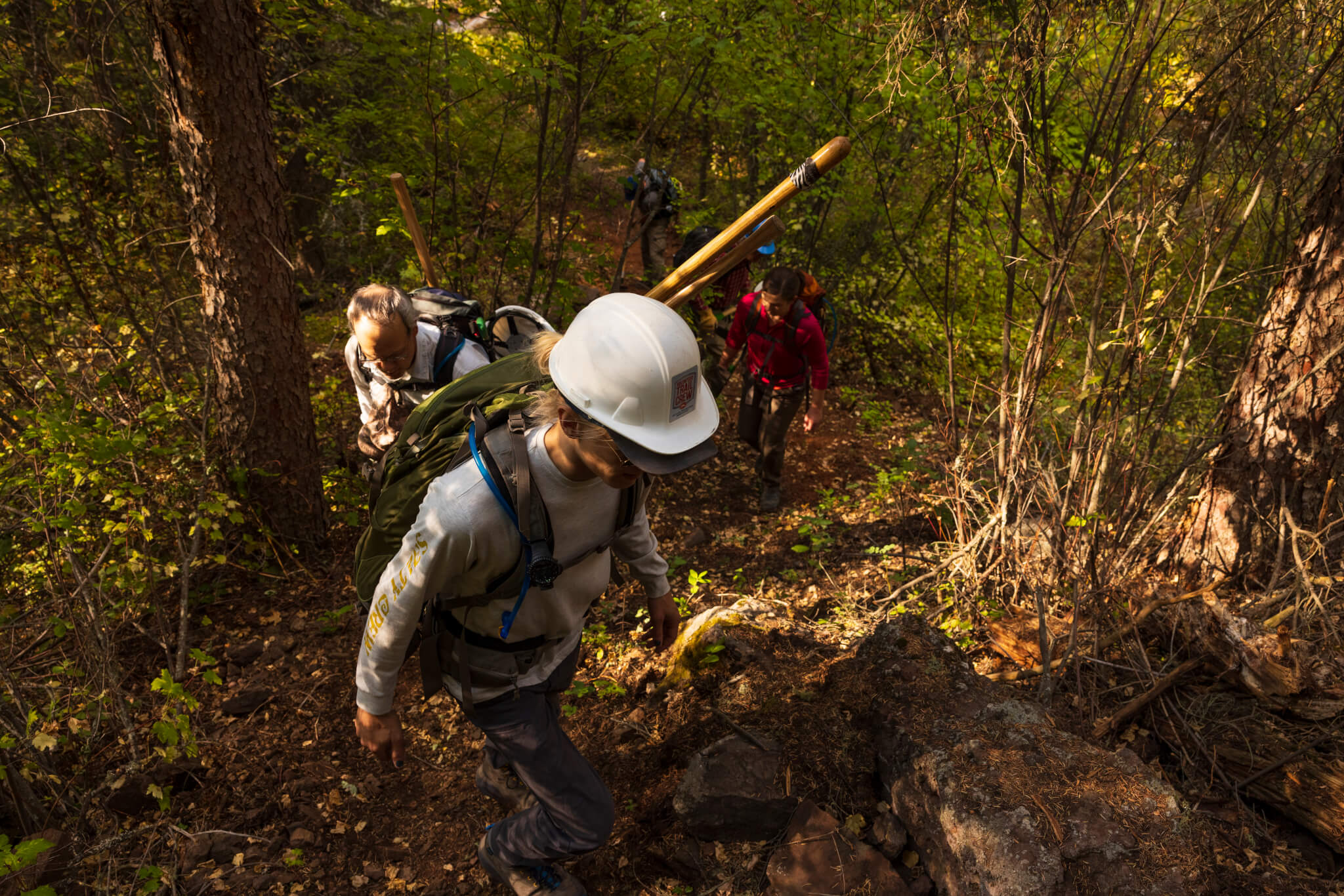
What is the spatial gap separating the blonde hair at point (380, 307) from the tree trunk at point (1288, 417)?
387cm

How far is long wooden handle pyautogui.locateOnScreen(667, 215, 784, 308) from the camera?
2184mm

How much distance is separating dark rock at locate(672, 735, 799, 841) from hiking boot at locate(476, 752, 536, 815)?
2.00ft

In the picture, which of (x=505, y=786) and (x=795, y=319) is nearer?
(x=505, y=786)

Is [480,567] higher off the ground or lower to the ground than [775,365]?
higher

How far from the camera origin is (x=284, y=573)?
4.38 m

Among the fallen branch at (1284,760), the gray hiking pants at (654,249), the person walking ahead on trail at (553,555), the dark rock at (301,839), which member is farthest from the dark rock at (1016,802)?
the gray hiking pants at (654,249)

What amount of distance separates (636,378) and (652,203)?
607 centimetres

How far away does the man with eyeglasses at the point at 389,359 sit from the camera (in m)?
3.05

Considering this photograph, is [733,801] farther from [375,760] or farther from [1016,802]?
[375,760]

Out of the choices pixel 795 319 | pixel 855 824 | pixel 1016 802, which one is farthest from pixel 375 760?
pixel 795 319

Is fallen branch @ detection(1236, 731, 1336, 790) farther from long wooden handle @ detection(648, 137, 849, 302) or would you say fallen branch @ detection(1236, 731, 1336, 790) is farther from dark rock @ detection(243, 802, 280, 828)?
dark rock @ detection(243, 802, 280, 828)

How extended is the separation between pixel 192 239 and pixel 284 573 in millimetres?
2099

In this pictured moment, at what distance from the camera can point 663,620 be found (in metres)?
2.67

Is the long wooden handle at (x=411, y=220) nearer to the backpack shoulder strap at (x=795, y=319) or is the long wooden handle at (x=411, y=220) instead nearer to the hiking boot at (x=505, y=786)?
the backpack shoulder strap at (x=795, y=319)
